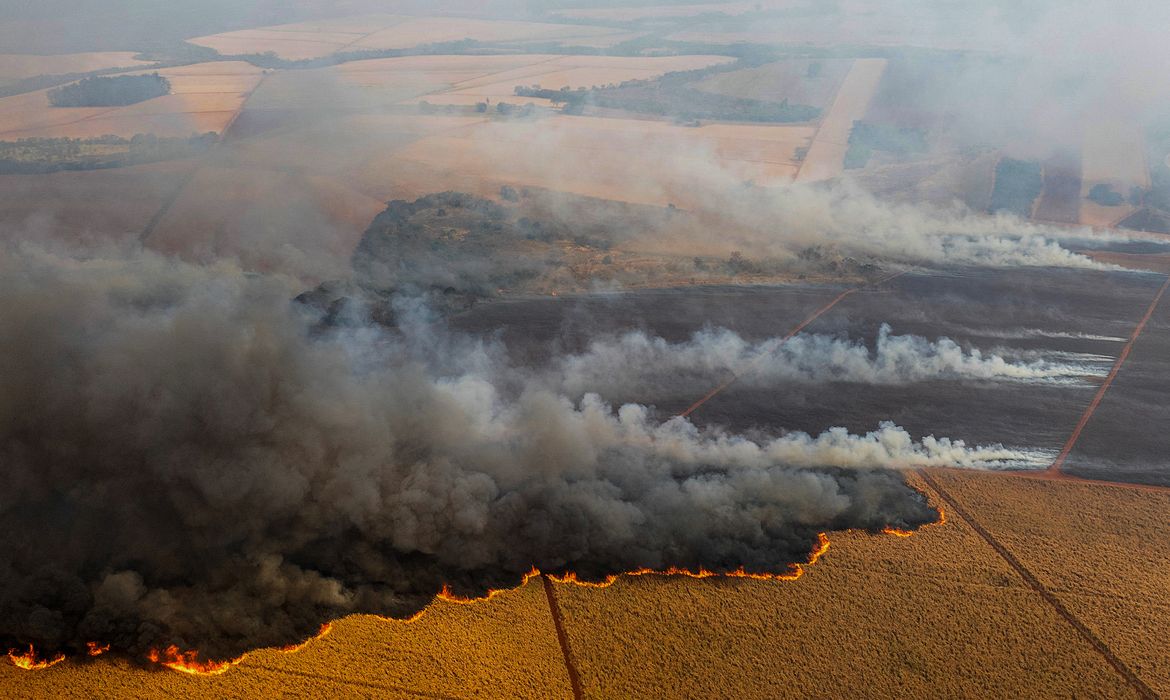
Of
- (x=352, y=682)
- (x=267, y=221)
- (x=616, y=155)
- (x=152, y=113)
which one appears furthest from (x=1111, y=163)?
(x=152, y=113)

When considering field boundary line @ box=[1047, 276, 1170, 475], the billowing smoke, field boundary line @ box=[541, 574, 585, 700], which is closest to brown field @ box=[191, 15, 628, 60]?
the billowing smoke

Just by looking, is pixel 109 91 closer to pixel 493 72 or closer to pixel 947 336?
pixel 493 72

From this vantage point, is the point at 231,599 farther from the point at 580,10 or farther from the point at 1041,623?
the point at 580,10

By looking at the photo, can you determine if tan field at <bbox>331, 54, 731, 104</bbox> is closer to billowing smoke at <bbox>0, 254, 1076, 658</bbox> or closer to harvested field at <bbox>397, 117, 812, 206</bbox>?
harvested field at <bbox>397, 117, 812, 206</bbox>

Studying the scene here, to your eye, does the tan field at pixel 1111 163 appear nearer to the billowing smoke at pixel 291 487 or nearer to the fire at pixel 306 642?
the billowing smoke at pixel 291 487

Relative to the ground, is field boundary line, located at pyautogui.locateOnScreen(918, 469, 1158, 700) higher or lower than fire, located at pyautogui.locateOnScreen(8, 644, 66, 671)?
lower

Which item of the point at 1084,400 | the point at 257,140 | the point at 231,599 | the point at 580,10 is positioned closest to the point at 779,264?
the point at 1084,400
